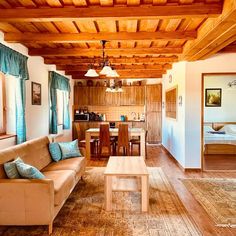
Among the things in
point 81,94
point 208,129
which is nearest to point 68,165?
A: point 208,129

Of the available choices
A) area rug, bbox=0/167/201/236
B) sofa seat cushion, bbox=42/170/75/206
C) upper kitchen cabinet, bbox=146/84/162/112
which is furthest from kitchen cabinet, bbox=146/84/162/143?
sofa seat cushion, bbox=42/170/75/206

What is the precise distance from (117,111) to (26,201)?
7.40m

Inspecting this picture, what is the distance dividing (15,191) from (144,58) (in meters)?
4.45

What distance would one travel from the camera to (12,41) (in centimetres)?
420

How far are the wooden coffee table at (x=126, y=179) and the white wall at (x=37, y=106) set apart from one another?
7.12 ft

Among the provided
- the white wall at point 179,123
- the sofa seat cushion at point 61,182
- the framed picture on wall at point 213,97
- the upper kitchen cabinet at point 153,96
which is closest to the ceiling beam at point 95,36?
the white wall at point 179,123

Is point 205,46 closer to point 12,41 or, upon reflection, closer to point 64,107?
point 12,41

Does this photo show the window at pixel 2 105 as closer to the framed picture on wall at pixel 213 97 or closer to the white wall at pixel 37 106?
the white wall at pixel 37 106

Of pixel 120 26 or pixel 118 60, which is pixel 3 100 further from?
pixel 118 60

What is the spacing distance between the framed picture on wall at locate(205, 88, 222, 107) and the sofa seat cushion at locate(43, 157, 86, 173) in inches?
218

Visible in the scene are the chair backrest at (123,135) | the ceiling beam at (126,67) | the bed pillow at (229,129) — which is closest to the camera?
the chair backrest at (123,135)

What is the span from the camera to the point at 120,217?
3.24 m

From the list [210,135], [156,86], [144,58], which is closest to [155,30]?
[144,58]

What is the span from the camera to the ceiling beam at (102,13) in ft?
10.0
